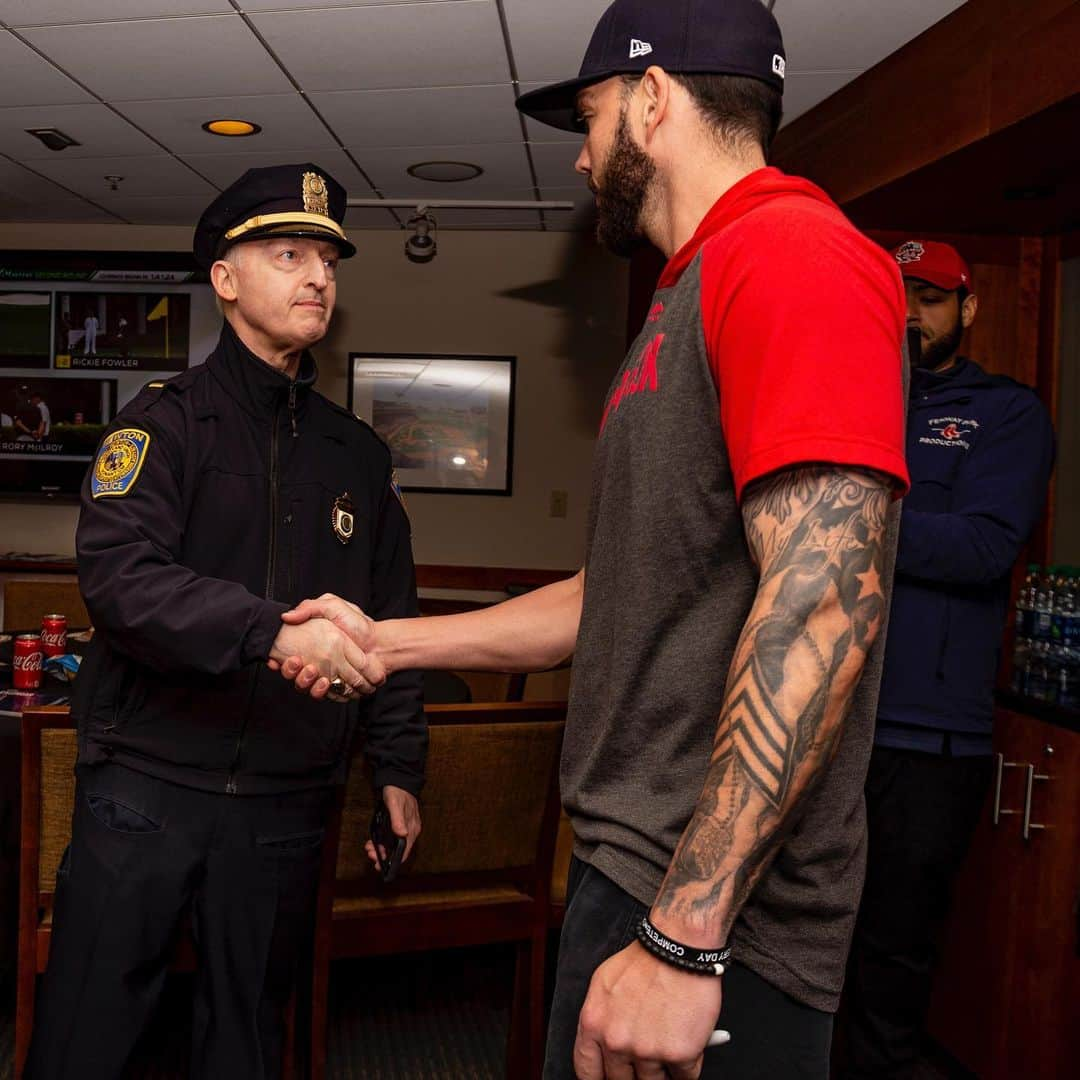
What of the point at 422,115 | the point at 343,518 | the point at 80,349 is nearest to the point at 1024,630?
the point at 343,518

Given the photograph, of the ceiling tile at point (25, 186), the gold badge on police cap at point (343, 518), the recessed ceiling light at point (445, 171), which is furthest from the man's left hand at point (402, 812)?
the ceiling tile at point (25, 186)

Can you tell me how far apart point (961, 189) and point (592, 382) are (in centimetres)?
300

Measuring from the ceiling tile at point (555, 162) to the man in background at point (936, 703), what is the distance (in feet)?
7.71

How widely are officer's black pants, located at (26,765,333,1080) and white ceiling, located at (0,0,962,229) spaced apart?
2.32 metres

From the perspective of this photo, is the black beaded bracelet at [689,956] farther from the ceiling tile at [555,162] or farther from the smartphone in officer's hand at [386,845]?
the ceiling tile at [555,162]

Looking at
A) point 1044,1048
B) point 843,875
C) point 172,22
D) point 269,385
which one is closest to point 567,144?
point 172,22

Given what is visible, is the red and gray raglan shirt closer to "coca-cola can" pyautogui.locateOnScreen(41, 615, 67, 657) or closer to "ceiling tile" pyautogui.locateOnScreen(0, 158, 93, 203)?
"coca-cola can" pyautogui.locateOnScreen(41, 615, 67, 657)

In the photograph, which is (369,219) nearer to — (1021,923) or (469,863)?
(469,863)

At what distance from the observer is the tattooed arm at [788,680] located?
2.57 ft

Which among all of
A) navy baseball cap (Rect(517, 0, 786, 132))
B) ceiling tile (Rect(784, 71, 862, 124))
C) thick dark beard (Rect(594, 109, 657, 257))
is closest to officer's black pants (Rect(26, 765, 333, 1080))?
thick dark beard (Rect(594, 109, 657, 257))

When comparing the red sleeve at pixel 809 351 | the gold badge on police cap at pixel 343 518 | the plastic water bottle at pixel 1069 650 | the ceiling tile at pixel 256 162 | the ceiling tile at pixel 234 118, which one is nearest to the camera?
the red sleeve at pixel 809 351

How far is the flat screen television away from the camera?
5656mm

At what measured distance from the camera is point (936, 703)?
6.66 feet

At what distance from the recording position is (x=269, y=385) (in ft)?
5.88
